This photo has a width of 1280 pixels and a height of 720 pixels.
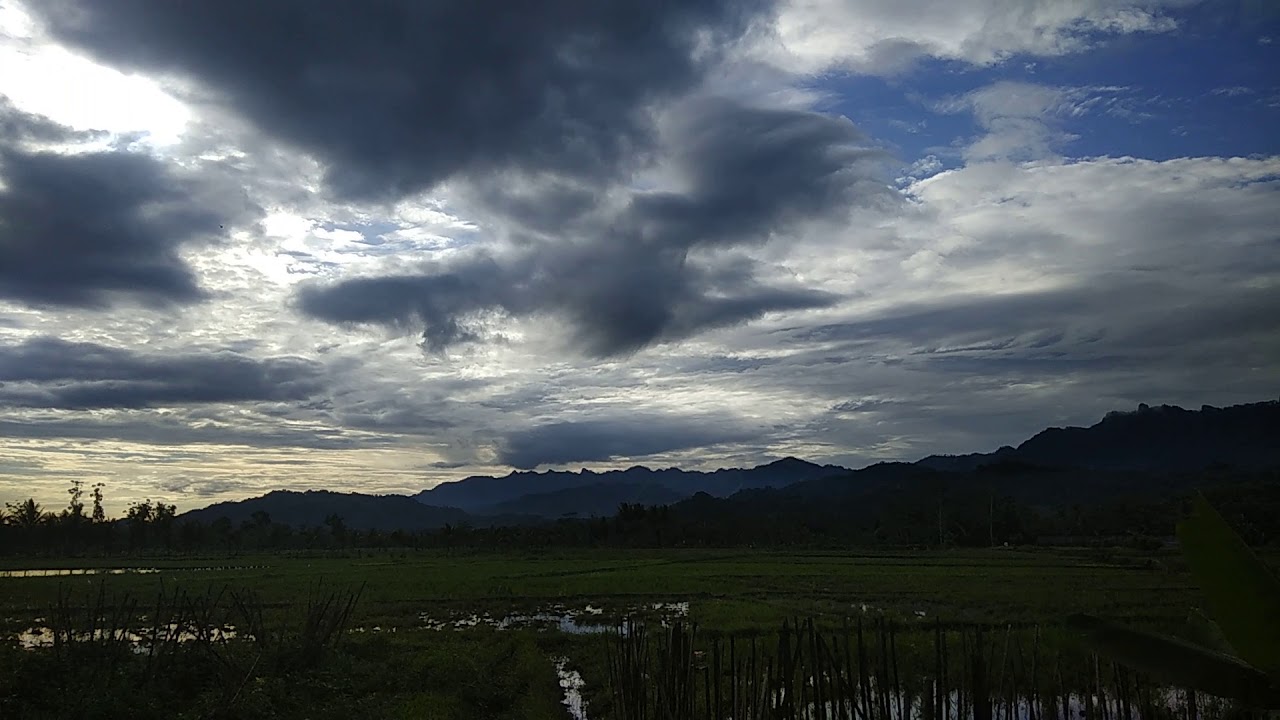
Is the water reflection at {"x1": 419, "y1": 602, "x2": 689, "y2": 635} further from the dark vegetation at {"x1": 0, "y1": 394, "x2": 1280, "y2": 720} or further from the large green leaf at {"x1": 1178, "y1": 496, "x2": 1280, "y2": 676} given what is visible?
the large green leaf at {"x1": 1178, "y1": 496, "x2": 1280, "y2": 676}

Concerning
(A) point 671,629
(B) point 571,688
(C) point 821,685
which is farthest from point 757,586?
(C) point 821,685

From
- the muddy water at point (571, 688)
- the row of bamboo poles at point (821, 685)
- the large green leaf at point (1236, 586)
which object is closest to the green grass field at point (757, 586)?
the muddy water at point (571, 688)

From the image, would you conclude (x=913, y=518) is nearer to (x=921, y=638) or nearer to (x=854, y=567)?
(x=854, y=567)

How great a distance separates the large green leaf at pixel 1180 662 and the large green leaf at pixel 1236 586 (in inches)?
3.6

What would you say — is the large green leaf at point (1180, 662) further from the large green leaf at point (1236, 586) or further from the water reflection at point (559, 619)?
the water reflection at point (559, 619)

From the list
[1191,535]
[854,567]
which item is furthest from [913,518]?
[1191,535]

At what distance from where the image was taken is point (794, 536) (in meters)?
88.0

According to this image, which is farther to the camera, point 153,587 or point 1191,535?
point 153,587

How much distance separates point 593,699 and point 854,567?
119 feet

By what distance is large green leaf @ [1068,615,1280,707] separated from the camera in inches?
64.4

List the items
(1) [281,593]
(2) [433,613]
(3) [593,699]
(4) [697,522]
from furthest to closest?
(4) [697,522] < (1) [281,593] < (2) [433,613] < (3) [593,699]

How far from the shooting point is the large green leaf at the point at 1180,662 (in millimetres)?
1635

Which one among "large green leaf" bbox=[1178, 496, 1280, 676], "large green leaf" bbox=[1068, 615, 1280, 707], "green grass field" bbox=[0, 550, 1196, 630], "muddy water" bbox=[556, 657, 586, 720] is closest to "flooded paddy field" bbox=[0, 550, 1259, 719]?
"muddy water" bbox=[556, 657, 586, 720]

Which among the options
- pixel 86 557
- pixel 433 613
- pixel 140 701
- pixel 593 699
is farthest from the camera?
pixel 86 557
